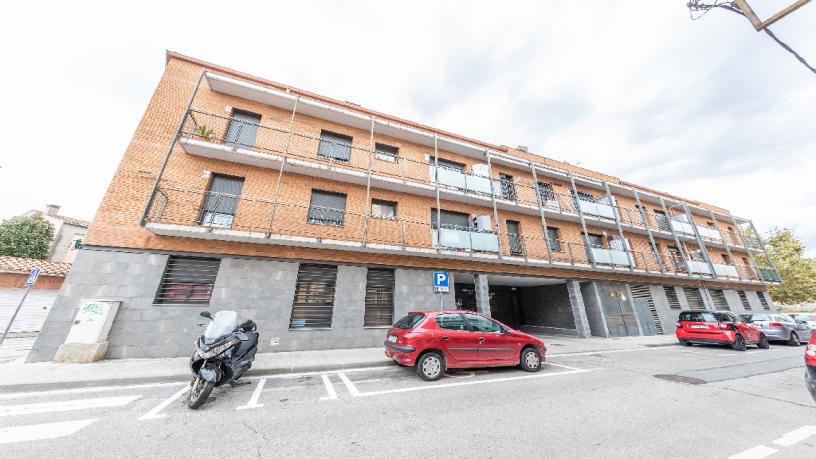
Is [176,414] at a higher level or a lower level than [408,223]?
lower

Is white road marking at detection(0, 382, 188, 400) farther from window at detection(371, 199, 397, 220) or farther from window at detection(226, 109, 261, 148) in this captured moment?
window at detection(226, 109, 261, 148)

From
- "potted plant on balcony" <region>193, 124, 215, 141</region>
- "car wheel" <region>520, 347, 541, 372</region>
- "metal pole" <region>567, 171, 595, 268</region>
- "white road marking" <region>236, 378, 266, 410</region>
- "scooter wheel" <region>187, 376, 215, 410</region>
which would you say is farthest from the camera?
"metal pole" <region>567, 171, 595, 268</region>

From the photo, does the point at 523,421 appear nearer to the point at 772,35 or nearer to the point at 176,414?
the point at 176,414

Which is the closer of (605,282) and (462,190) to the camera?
(462,190)

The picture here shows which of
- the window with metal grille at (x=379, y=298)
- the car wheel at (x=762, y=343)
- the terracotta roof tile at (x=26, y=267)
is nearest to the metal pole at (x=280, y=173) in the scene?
the window with metal grille at (x=379, y=298)

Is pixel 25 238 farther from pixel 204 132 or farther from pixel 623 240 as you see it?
pixel 623 240

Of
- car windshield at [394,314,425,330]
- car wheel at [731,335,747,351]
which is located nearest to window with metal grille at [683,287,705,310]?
car wheel at [731,335,747,351]

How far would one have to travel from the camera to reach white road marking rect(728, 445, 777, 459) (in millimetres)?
2770

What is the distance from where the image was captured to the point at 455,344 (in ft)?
19.4

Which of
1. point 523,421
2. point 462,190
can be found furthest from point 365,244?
point 523,421

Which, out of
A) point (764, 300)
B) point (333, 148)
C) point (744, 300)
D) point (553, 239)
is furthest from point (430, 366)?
point (764, 300)

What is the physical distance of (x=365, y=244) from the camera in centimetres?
920

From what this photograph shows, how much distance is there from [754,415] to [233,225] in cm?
1216

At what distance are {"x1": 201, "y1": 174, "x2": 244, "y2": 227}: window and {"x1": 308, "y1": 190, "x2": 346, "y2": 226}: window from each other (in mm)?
2444
